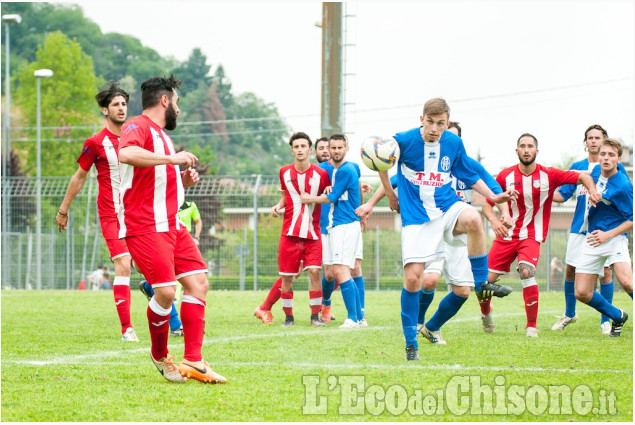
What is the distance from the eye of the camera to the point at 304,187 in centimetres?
1136

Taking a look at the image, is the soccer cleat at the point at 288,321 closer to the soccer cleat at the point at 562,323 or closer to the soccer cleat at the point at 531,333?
the soccer cleat at the point at 531,333

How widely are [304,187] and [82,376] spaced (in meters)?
5.39

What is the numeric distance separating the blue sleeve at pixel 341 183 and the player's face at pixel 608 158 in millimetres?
2989

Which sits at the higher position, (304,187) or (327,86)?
(327,86)

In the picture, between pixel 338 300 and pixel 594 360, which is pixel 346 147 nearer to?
pixel 594 360

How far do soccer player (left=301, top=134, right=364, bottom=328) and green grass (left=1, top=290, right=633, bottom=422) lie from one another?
499 millimetres

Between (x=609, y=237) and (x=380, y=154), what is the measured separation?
340 cm

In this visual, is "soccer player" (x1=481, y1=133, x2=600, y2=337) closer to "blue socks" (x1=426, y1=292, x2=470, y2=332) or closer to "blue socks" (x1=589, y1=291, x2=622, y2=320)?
"blue socks" (x1=589, y1=291, x2=622, y2=320)

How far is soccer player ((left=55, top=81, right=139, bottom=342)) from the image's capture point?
9.09 m

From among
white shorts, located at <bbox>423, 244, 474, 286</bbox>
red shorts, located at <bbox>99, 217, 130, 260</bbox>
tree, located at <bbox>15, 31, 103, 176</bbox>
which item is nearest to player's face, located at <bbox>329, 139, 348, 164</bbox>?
red shorts, located at <bbox>99, 217, 130, 260</bbox>

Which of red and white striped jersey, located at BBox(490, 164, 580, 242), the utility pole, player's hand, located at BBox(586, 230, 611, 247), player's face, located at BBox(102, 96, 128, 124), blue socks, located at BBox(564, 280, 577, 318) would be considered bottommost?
blue socks, located at BBox(564, 280, 577, 318)

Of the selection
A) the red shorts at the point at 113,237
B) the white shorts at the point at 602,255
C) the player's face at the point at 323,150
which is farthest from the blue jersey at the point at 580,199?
the red shorts at the point at 113,237

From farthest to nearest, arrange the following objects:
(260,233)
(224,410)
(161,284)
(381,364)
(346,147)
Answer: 1. (260,233)
2. (346,147)
3. (381,364)
4. (161,284)
5. (224,410)

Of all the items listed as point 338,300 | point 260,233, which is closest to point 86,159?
point 338,300
